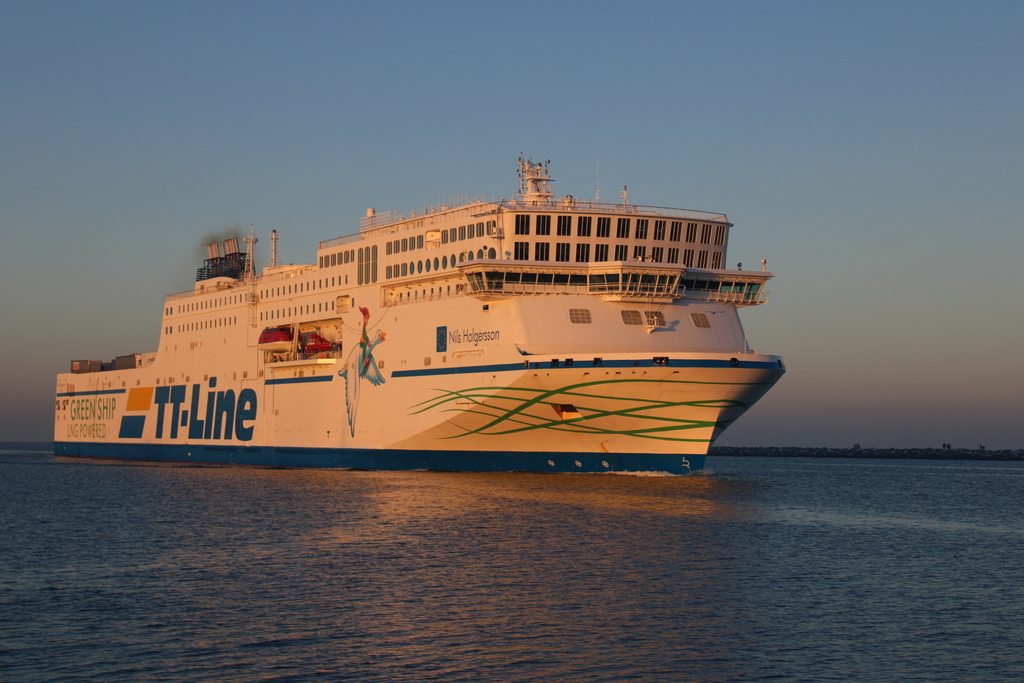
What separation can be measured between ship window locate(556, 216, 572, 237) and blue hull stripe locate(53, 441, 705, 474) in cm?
958

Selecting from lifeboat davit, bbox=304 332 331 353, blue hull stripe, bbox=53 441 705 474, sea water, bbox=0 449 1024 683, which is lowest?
sea water, bbox=0 449 1024 683

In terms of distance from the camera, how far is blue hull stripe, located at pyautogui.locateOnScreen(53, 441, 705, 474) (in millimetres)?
43469

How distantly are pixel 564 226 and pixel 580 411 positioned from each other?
8521mm

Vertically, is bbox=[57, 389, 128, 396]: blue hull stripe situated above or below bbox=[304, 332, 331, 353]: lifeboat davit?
below

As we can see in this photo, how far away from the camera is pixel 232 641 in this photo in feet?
60.2

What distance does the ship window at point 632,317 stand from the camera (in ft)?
148

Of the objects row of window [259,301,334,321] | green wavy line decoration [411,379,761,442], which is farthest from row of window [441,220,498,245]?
row of window [259,301,334,321]

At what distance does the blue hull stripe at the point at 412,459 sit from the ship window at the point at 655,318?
5.74 metres

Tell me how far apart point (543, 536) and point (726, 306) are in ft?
71.2

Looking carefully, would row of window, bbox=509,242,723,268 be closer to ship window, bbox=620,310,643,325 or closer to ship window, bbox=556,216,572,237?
ship window, bbox=556,216,572,237

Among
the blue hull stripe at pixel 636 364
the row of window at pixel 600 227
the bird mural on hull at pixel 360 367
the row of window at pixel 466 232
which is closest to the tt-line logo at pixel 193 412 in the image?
the bird mural on hull at pixel 360 367

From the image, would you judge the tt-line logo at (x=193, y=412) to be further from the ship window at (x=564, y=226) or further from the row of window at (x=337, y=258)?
the ship window at (x=564, y=226)

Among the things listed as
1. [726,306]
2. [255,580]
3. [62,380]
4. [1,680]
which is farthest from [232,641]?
[62,380]

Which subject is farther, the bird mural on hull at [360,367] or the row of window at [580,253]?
the bird mural on hull at [360,367]
